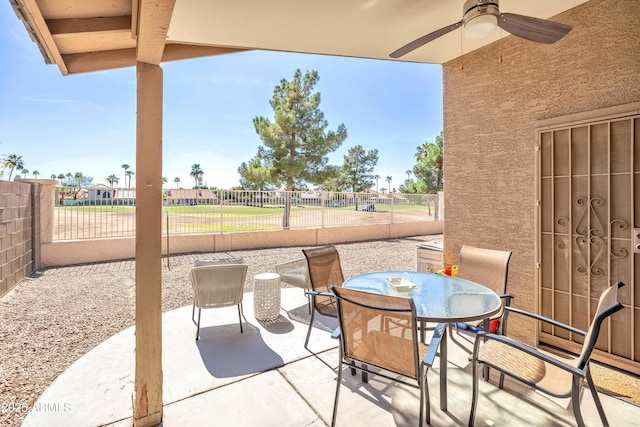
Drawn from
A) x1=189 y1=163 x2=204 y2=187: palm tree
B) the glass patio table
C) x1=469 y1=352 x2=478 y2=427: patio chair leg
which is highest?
x1=189 y1=163 x2=204 y2=187: palm tree

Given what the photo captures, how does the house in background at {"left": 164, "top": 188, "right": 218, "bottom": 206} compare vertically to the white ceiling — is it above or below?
below

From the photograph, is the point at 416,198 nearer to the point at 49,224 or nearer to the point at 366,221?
the point at 366,221

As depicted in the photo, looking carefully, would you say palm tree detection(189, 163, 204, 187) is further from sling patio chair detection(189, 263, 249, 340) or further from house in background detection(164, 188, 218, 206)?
sling patio chair detection(189, 263, 249, 340)

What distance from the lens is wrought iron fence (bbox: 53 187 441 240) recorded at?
6.78 metres

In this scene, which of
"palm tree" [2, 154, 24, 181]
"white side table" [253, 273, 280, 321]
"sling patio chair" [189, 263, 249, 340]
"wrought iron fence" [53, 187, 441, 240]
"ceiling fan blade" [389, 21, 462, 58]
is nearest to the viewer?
"ceiling fan blade" [389, 21, 462, 58]

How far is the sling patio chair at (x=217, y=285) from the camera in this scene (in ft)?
9.62

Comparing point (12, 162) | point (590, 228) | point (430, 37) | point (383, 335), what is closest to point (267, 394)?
Answer: point (383, 335)

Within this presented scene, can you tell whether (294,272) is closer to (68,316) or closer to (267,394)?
(267,394)

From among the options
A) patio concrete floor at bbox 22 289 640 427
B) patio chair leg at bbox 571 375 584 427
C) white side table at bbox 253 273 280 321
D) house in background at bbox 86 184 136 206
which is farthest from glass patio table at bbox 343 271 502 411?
house in background at bbox 86 184 136 206

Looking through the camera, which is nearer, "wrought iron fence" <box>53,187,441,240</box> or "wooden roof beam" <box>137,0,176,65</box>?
"wooden roof beam" <box>137,0,176,65</box>

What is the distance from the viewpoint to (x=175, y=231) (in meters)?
8.00

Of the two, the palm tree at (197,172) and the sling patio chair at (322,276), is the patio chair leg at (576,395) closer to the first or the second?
the sling patio chair at (322,276)

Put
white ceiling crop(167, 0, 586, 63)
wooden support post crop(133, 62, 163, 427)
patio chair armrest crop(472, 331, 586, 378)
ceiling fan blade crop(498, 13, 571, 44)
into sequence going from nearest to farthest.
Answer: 1. patio chair armrest crop(472, 331, 586, 378)
2. wooden support post crop(133, 62, 163, 427)
3. ceiling fan blade crop(498, 13, 571, 44)
4. white ceiling crop(167, 0, 586, 63)

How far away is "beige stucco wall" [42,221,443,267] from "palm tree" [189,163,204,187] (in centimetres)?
5576
